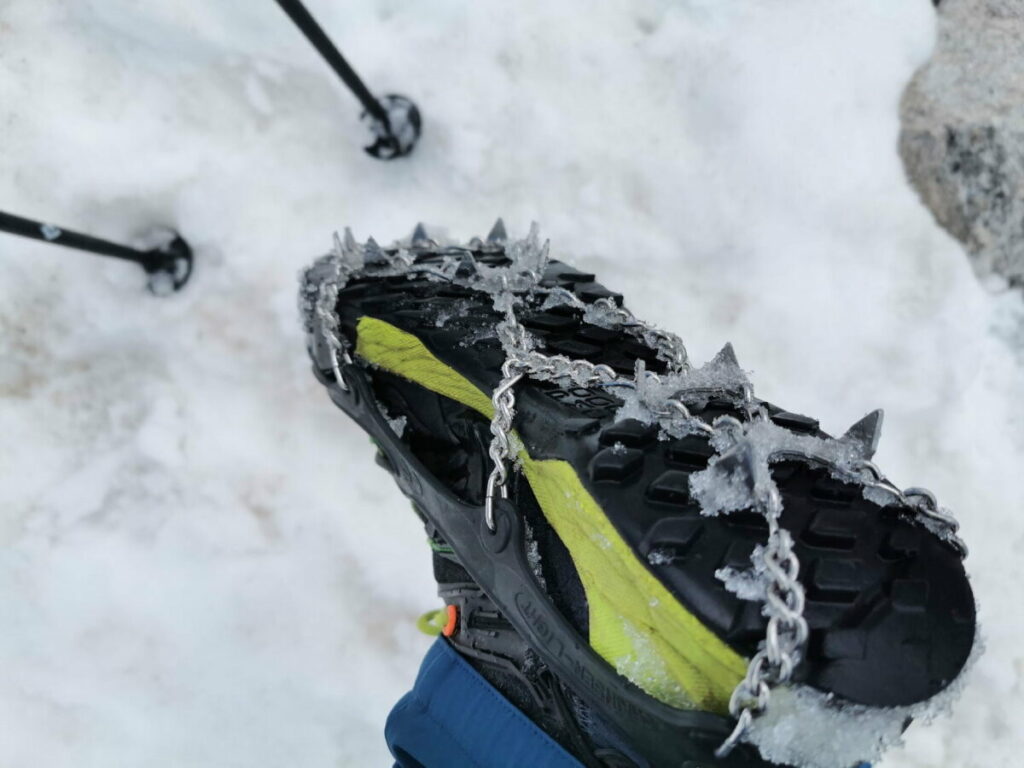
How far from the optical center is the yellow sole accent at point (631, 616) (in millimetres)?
704

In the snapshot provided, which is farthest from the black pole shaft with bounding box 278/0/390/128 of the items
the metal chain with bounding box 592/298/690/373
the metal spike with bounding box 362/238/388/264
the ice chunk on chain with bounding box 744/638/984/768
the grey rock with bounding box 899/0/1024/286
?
the ice chunk on chain with bounding box 744/638/984/768

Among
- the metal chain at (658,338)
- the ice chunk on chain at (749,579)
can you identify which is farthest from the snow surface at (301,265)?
the ice chunk on chain at (749,579)

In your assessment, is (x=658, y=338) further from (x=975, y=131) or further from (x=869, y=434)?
(x=975, y=131)

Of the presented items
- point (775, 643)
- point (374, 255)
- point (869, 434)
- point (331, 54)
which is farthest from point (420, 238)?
point (775, 643)

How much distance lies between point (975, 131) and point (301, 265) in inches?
54.2

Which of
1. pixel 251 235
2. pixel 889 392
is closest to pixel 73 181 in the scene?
pixel 251 235

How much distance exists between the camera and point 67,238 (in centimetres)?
154

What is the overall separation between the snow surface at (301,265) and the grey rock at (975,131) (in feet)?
0.14

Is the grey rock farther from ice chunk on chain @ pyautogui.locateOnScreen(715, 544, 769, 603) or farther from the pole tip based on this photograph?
ice chunk on chain @ pyautogui.locateOnScreen(715, 544, 769, 603)

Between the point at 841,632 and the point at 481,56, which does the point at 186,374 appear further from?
the point at 841,632

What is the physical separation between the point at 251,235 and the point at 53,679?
1.01 meters

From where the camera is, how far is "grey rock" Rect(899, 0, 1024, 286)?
164cm

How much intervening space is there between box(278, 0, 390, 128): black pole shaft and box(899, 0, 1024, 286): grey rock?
1102mm

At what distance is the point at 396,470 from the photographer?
3.72ft
